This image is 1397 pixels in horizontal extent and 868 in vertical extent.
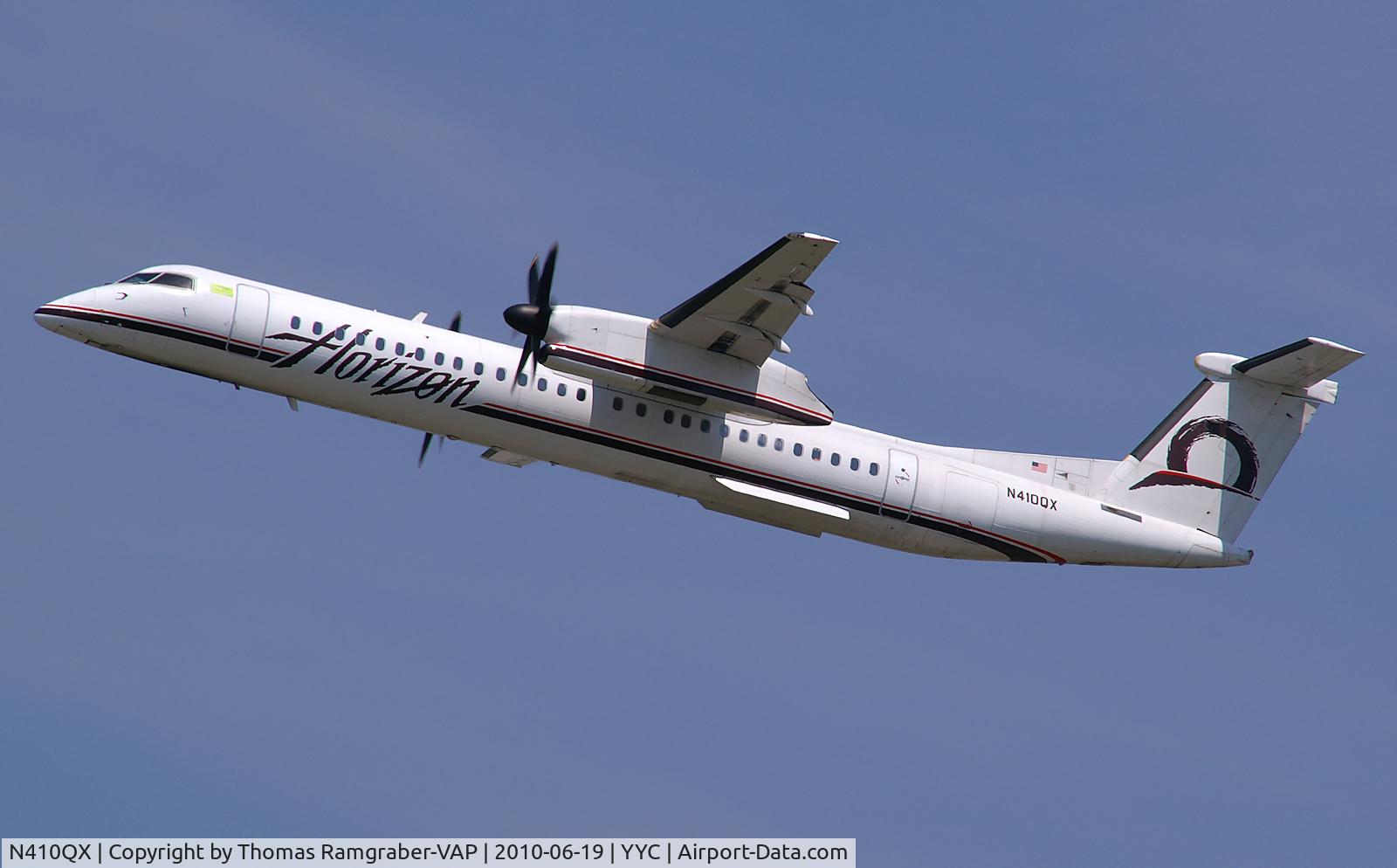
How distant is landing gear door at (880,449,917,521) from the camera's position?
33.7 meters

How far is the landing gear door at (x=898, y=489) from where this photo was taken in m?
33.7

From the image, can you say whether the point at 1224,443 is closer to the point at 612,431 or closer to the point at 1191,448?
the point at 1191,448

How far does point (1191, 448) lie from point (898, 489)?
760 cm

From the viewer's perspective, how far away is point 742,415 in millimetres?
32594

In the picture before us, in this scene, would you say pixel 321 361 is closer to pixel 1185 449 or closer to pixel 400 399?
pixel 400 399

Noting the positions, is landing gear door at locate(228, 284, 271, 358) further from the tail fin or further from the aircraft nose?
the tail fin

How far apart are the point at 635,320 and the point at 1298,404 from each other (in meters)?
15.5

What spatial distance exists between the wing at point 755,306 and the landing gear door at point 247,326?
24.2ft

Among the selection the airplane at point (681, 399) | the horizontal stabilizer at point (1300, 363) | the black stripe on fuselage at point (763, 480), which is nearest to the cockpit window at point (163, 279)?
the airplane at point (681, 399)

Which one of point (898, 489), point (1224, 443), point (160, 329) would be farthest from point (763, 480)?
point (160, 329)

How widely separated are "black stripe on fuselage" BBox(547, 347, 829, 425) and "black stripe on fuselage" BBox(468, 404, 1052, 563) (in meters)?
1.49

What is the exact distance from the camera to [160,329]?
3052 centimetres

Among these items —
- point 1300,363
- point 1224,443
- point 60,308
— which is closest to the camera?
point 60,308

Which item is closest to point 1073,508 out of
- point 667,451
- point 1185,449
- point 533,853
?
point 1185,449
